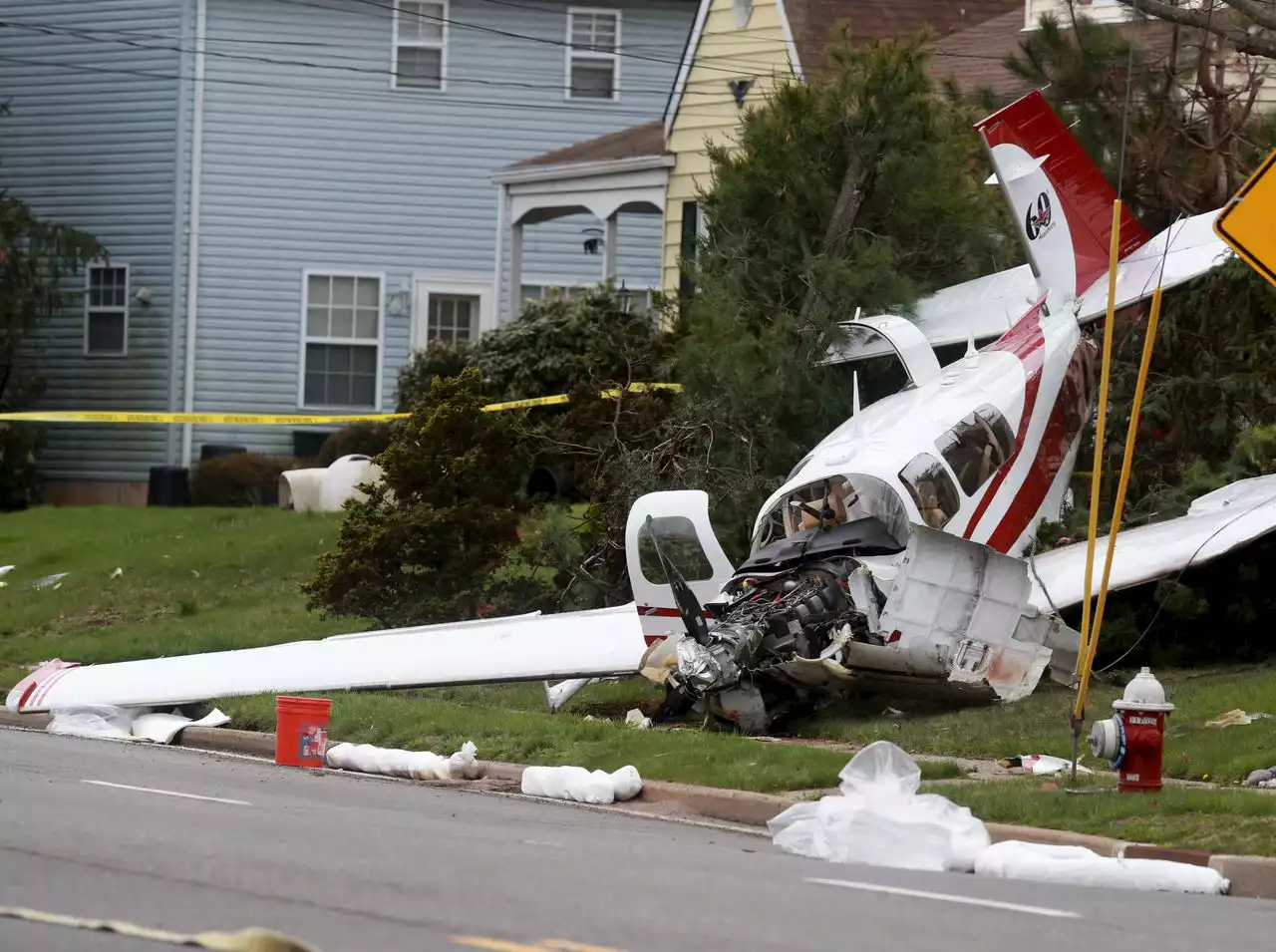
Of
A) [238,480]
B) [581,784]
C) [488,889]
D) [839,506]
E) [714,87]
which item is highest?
[714,87]

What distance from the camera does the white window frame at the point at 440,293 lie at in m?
33.2

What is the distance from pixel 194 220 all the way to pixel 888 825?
25.1m

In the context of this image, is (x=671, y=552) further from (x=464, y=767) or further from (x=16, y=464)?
(x=16, y=464)

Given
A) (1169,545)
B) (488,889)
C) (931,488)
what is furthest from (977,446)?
(488,889)

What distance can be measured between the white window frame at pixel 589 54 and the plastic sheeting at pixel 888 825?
82.5 feet

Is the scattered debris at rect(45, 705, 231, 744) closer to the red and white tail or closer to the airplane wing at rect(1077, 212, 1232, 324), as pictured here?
the red and white tail

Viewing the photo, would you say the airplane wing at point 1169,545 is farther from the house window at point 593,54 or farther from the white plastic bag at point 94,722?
the house window at point 593,54

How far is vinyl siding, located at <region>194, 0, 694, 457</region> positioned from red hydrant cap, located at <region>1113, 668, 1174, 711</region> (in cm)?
2355

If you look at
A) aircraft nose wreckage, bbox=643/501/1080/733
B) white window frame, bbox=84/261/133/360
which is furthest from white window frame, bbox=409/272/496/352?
aircraft nose wreckage, bbox=643/501/1080/733

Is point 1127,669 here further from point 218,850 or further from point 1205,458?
point 218,850

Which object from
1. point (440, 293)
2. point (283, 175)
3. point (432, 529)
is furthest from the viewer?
point (440, 293)

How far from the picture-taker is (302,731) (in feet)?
42.8

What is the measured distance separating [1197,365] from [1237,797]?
908 centimetres

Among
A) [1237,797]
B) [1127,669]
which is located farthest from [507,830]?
[1127,669]
